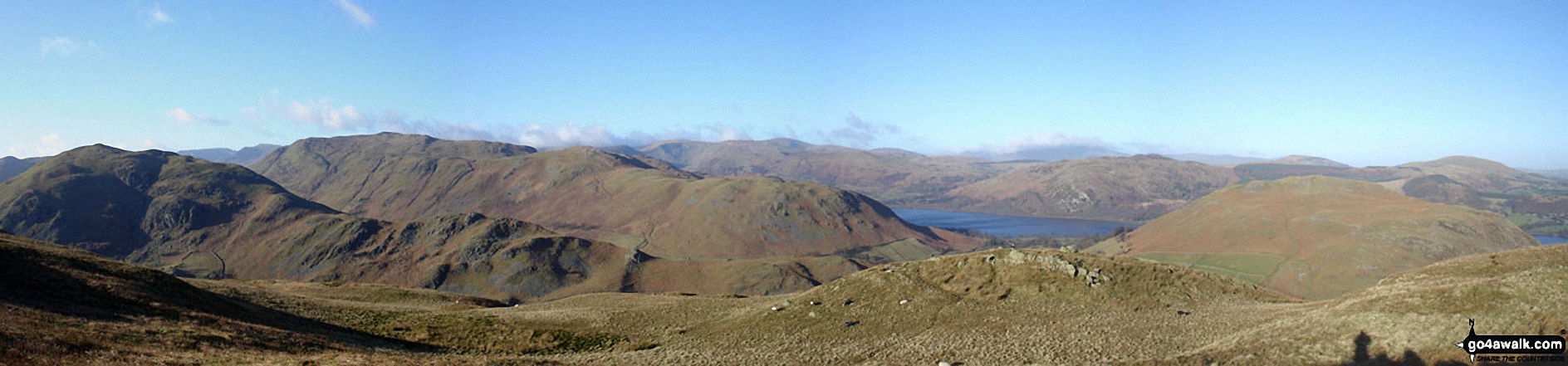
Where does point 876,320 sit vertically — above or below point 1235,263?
above

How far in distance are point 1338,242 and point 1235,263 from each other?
72.2 feet

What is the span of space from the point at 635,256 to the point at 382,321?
134 meters

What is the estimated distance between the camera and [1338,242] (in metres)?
157

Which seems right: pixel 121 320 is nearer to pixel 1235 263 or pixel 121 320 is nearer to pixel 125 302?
pixel 125 302

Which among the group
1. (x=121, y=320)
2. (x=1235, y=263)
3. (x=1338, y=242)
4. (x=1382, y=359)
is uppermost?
(x=121, y=320)

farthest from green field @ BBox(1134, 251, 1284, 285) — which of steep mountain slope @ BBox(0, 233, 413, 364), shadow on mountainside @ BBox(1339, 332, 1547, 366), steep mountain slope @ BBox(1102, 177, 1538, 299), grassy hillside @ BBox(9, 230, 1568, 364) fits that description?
steep mountain slope @ BBox(0, 233, 413, 364)

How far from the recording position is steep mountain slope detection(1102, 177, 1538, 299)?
140 metres

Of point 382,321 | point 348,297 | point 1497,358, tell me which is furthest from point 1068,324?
point 348,297

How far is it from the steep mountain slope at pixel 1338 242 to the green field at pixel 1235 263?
0.18 meters

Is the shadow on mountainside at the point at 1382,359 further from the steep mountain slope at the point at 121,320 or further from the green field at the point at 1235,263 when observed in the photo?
the green field at the point at 1235,263

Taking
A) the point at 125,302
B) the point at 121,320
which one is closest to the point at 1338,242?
the point at 121,320

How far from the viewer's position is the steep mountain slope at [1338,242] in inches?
5522

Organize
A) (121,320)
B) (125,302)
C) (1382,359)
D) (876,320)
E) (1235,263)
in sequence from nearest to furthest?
(1382,359)
(121,320)
(125,302)
(876,320)
(1235,263)

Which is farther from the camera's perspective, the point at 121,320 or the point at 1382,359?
the point at 121,320
